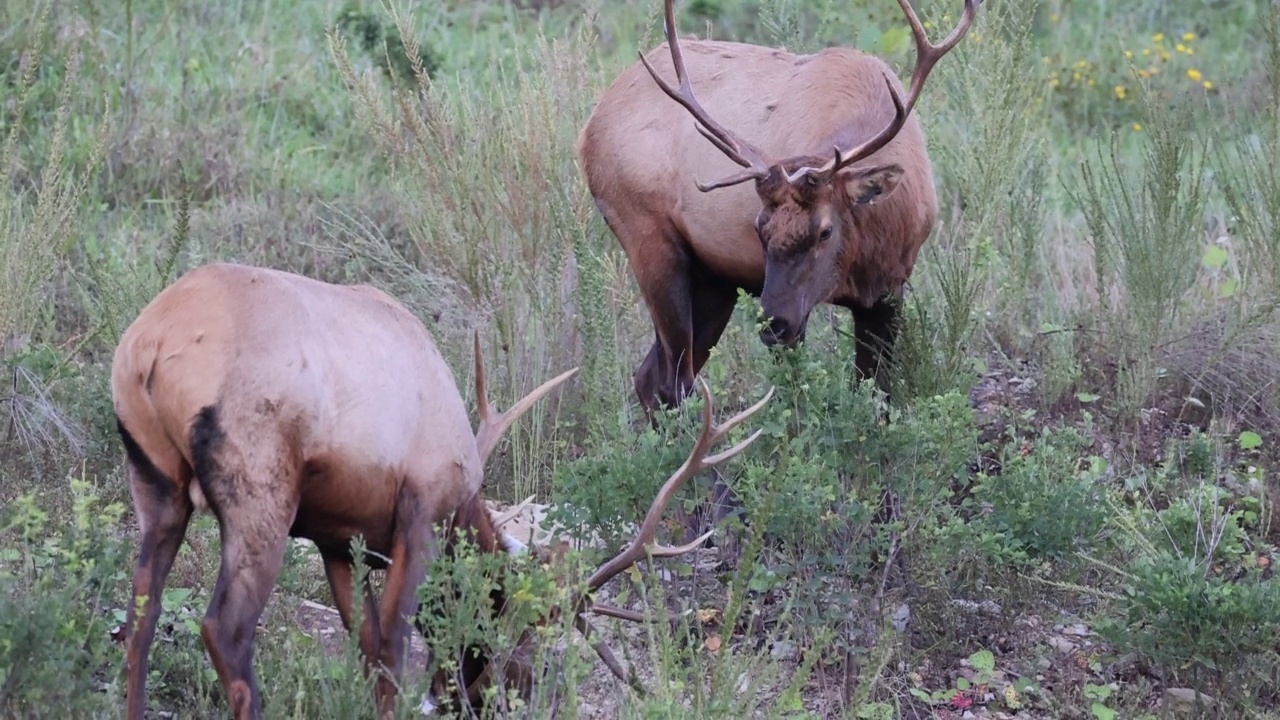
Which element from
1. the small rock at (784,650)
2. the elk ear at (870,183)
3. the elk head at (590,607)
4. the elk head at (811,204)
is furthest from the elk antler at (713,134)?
the elk head at (590,607)

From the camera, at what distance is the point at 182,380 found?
12.4 feet

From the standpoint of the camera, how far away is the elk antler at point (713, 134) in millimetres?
5906

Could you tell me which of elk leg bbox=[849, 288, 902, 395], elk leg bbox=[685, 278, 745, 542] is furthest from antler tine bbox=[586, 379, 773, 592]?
elk leg bbox=[685, 278, 745, 542]

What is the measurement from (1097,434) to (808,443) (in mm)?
1992

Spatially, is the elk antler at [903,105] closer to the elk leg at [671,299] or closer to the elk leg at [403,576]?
the elk leg at [671,299]

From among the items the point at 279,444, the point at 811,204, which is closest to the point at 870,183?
the point at 811,204

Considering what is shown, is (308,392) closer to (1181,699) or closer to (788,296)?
(788,296)

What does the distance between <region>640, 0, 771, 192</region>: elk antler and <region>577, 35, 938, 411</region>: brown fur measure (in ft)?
0.31

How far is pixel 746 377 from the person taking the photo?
687 cm

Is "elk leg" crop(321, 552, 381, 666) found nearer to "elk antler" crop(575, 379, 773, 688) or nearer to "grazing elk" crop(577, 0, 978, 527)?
"elk antler" crop(575, 379, 773, 688)

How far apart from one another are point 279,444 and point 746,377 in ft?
10.9

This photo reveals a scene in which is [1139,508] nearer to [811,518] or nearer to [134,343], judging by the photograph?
[811,518]

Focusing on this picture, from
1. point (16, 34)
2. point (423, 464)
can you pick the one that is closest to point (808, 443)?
point (423, 464)

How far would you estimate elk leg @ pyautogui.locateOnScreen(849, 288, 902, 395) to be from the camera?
6082 mm
